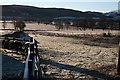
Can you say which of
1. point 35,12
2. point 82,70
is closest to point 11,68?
point 82,70

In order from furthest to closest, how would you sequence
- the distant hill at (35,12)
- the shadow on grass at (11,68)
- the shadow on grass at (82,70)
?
the distant hill at (35,12) < the shadow on grass at (82,70) < the shadow on grass at (11,68)

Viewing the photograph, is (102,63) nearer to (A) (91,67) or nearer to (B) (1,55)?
(A) (91,67)

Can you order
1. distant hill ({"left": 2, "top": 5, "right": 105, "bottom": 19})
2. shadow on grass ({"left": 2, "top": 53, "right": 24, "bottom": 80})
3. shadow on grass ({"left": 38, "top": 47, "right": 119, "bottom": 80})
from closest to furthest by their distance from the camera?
shadow on grass ({"left": 2, "top": 53, "right": 24, "bottom": 80}) → shadow on grass ({"left": 38, "top": 47, "right": 119, "bottom": 80}) → distant hill ({"left": 2, "top": 5, "right": 105, "bottom": 19})

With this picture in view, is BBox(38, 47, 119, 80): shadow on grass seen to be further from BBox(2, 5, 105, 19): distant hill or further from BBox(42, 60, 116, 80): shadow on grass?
BBox(2, 5, 105, 19): distant hill

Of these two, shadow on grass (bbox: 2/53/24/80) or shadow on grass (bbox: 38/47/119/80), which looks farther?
shadow on grass (bbox: 38/47/119/80)

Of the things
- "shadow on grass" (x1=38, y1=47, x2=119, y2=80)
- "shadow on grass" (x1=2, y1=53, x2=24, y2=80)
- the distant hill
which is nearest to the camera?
"shadow on grass" (x1=2, y1=53, x2=24, y2=80)

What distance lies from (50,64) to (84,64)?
4.08ft

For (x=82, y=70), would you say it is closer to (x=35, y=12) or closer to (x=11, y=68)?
(x=11, y=68)

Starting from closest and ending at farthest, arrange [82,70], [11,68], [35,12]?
1. [82,70]
2. [11,68]
3. [35,12]

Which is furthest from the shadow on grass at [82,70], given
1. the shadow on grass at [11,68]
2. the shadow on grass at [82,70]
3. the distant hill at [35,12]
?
the distant hill at [35,12]

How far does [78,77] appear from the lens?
9.94 m

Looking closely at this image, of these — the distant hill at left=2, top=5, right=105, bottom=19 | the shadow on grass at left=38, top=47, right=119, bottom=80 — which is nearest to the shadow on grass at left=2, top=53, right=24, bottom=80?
the shadow on grass at left=38, top=47, right=119, bottom=80

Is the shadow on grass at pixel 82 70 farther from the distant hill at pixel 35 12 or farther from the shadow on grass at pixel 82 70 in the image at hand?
the distant hill at pixel 35 12

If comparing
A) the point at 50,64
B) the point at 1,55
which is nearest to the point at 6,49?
the point at 1,55
